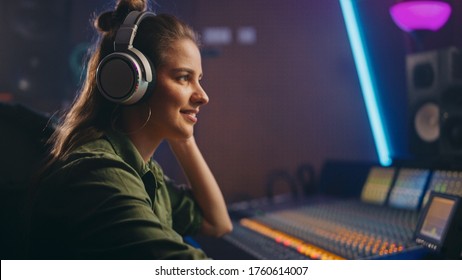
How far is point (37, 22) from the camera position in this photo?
6.23ft

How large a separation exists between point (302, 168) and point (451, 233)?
3.59 ft

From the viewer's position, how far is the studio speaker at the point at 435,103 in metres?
1.56

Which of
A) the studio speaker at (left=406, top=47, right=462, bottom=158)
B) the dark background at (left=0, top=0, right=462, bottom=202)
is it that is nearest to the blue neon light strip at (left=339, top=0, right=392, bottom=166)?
the dark background at (left=0, top=0, right=462, bottom=202)

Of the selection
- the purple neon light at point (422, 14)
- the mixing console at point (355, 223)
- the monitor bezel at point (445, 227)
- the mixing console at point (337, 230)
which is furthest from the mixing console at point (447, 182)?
the purple neon light at point (422, 14)

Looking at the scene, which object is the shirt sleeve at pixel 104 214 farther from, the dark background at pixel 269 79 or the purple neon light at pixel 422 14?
the purple neon light at pixel 422 14

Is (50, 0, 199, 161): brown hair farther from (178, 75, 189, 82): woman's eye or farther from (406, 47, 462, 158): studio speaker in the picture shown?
(406, 47, 462, 158): studio speaker

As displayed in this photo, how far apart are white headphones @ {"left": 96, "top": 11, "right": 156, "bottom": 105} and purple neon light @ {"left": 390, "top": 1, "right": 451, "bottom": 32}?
1.10 meters

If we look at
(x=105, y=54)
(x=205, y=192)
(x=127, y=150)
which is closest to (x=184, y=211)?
(x=205, y=192)

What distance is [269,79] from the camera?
6.78ft

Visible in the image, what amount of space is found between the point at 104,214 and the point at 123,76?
0.26 metres

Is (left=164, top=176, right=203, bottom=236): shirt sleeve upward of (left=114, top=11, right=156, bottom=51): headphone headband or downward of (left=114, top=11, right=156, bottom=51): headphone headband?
downward

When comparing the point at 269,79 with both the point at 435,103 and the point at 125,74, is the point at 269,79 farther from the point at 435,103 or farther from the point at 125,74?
the point at 125,74

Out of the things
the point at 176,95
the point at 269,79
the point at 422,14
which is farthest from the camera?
the point at 269,79

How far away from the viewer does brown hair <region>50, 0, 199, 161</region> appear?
37.3 inches
